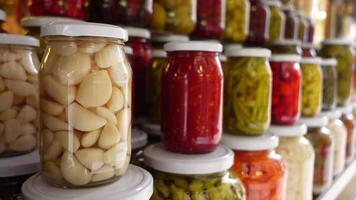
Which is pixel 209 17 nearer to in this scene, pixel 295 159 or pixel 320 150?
pixel 295 159

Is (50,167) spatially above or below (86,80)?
below

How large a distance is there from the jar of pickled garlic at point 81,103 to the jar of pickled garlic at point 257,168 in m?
0.38

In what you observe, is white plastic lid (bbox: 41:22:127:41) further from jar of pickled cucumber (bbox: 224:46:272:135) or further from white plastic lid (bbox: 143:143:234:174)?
jar of pickled cucumber (bbox: 224:46:272:135)

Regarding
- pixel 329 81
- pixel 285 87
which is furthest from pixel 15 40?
pixel 329 81

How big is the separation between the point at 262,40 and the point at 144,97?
1.77 feet

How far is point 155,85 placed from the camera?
37.4 inches

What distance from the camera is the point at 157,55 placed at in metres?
0.95

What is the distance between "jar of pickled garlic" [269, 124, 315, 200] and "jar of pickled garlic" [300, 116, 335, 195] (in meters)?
0.19

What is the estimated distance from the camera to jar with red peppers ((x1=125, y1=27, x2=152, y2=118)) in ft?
3.01

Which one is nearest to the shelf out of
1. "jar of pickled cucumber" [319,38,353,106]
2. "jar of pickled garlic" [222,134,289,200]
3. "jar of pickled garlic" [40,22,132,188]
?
"jar of pickled cucumber" [319,38,353,106]

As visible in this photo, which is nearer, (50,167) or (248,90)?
(50,167)

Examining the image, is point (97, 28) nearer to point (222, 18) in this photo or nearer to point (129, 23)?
point (129, 23)

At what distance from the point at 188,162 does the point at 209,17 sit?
0.52 metres

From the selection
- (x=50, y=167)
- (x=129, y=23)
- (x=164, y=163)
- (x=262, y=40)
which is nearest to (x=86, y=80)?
(x=50, y=167)
